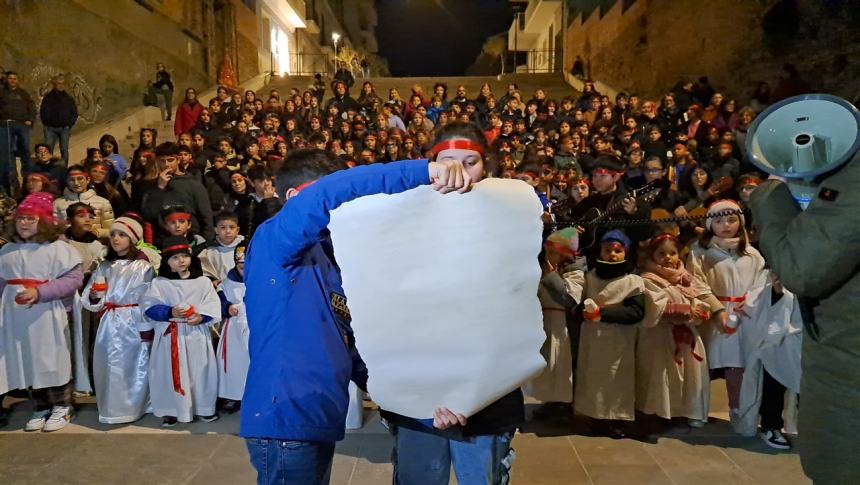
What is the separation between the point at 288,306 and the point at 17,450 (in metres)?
3.31

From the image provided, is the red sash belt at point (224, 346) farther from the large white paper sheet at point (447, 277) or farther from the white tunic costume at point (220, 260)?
the large white paper sheet at point (447, 277)

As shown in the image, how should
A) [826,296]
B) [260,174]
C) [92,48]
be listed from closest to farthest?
[826,296], [260,174], [92,48]

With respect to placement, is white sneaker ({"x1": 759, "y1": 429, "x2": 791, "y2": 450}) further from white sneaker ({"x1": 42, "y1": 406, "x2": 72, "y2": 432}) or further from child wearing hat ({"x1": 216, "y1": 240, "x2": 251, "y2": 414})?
white sneaker ({"x1": 42, "y1": 406, "x2": 72, "y2": 432})

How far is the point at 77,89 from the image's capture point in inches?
502

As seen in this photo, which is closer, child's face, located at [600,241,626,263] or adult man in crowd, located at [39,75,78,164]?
child's face, located at [600,241,626,263]

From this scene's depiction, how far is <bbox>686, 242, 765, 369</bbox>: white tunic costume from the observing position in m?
4.45

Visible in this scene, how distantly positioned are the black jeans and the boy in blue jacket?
3.39m

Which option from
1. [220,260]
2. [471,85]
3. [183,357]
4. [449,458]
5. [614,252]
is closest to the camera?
[449,458]

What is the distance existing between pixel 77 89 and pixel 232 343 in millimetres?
10444

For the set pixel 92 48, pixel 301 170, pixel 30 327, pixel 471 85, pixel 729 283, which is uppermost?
pixel 471 85

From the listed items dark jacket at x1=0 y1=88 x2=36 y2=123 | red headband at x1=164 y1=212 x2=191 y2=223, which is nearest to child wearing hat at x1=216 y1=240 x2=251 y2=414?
red headband at x1=164 y1=212 x2=191 y2=223

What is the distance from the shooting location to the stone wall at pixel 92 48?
36.2ft

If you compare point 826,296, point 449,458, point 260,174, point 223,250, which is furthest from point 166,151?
point 826,296

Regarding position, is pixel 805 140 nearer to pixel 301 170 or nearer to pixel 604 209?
pixel 301 170
